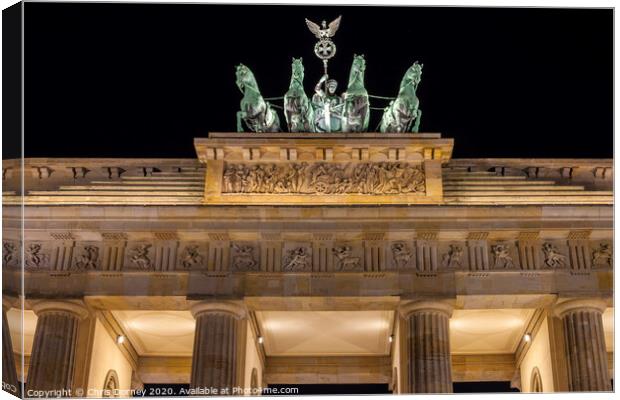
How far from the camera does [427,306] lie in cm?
2444

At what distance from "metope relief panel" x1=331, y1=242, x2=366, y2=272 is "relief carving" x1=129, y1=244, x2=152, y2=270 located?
529cm

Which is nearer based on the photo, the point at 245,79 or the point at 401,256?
the point at 401,256

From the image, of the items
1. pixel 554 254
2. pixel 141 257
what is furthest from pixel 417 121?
pixel 141 257

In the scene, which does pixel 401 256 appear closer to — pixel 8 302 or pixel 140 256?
pixel 140 256

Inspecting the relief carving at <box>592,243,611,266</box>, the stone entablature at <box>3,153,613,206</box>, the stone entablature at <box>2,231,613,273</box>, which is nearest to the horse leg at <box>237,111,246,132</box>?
the stone entablature at <box>3,153,613,206</box>

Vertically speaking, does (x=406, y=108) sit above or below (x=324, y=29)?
above

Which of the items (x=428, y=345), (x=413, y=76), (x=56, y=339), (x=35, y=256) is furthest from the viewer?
(x=413, y=76)

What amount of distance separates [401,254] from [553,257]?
4.29 metres

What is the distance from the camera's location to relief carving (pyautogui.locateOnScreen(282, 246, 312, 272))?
81.9ft

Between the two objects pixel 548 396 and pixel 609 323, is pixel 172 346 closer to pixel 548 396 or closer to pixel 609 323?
pixel 609 323

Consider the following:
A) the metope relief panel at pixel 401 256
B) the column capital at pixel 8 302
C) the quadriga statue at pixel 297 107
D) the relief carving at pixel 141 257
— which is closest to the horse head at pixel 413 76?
the quadriga statue at pixel 297 107

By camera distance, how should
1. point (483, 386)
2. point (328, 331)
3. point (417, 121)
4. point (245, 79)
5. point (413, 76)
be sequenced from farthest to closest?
point (483, 386)
point (328, 331)
point (417, 121)
point (245, 79)
point (413, 76)

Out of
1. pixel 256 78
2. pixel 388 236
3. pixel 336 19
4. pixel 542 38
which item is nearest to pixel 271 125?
pixel 256 78

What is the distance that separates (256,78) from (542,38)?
11.8 m
